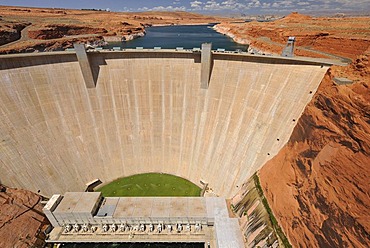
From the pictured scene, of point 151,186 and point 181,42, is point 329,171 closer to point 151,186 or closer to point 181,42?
point 151,186

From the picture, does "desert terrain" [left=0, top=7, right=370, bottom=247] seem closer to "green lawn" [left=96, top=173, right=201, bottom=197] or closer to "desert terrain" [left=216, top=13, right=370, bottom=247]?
"desert terrain" [left=216, top=13, right=370, bottom=247]

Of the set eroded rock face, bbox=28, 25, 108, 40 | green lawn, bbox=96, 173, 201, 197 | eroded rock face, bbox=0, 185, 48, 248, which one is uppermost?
eroded rock face, bbox=28, 25, 108, 40

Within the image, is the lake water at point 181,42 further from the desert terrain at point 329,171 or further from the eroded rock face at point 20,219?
the eroded rock face at point 20,219

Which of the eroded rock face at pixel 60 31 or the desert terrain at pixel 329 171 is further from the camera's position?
the eroded rock face at pixel 60 31

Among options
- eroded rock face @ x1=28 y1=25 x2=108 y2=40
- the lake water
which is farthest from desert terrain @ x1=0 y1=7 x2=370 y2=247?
eroded rock face @ x1=28 y1=25 x2=108 y2=40

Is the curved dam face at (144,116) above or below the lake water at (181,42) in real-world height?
below

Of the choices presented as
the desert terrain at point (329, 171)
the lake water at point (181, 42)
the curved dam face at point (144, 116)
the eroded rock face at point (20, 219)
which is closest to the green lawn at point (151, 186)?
the curved dam face at point (144, 116)

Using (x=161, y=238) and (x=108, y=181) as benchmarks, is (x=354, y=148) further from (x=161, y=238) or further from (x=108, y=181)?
(x=108, y=181)
